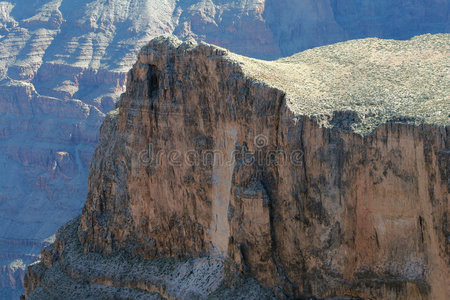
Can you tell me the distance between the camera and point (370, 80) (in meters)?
61.8

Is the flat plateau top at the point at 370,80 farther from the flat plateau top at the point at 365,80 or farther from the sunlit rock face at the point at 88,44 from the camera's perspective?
the sunlit rock face at the point at 88,44

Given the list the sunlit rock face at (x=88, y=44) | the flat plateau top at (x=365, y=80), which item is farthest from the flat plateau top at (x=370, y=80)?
the sunlit rock face at (x=88, y=44)

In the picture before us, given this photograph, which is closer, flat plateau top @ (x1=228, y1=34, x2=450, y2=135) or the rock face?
the rock face

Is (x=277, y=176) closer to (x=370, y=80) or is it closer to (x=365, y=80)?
(x=365, y=80)

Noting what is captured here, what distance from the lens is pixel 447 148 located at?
49188 mm

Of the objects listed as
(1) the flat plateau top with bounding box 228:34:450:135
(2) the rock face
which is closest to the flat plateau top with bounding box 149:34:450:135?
(1) the flat plateau top with bounding box 228:34:450:135

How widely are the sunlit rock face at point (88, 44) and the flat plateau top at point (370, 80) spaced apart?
9204cm

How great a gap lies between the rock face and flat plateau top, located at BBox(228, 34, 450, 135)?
0.48 ft

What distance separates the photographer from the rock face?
5250cm

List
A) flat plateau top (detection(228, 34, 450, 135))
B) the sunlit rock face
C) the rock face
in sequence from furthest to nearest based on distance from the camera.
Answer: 1. the sunlit rock face
2. flat plateau top (detection(228, 34, 450, 135))
3. the rock face

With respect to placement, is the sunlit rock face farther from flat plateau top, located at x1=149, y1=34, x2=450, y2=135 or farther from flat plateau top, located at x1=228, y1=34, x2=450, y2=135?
flat plateau top, located at x1=228, y1=34, x2=450, y2=135

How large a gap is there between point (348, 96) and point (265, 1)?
119594 mm

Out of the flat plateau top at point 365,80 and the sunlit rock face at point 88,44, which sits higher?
the sunlit rock face at point 88,44

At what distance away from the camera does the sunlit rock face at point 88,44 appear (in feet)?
519
